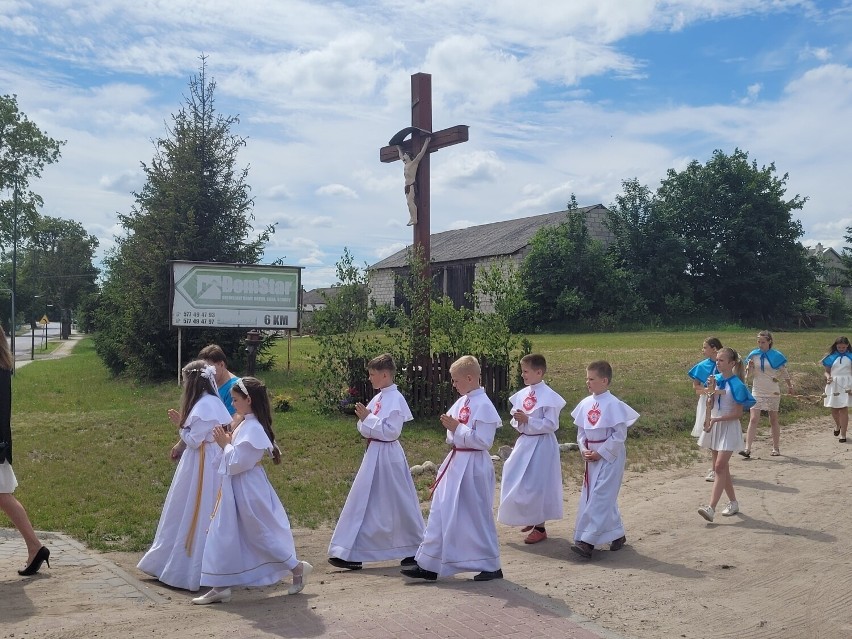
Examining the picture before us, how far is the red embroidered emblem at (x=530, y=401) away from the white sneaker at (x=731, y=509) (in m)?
2.37

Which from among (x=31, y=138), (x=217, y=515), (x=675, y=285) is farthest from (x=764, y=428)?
(x=31, y=138)

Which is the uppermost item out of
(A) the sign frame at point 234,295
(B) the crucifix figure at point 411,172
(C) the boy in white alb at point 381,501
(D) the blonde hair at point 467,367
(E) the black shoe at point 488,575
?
(B) the crucifix figure at point 411,172

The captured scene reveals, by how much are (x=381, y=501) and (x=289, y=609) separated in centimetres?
149

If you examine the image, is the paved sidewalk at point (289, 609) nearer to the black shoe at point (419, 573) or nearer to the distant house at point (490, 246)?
the black shoe at point (419, 573)

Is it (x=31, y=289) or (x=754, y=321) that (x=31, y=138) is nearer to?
(x=31, y=289)

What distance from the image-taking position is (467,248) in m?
50.3

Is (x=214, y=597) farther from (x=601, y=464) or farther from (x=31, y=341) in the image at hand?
(x=31, y=341)

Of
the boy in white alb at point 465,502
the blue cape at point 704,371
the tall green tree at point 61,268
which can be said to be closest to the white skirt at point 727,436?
the blue cape at point 704,371

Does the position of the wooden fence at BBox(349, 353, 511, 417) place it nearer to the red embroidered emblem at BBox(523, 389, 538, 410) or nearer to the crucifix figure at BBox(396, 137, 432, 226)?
the crucifix figure at BBox(396, 137, 432, 226)

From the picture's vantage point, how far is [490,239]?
5059 cm

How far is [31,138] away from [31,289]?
3383 centimetres

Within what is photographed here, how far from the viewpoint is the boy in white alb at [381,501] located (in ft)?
22.2

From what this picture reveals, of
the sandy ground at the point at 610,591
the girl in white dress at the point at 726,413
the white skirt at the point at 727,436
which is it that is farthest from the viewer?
the white skirt at the point at 727,436

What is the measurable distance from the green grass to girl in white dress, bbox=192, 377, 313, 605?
1866mm
